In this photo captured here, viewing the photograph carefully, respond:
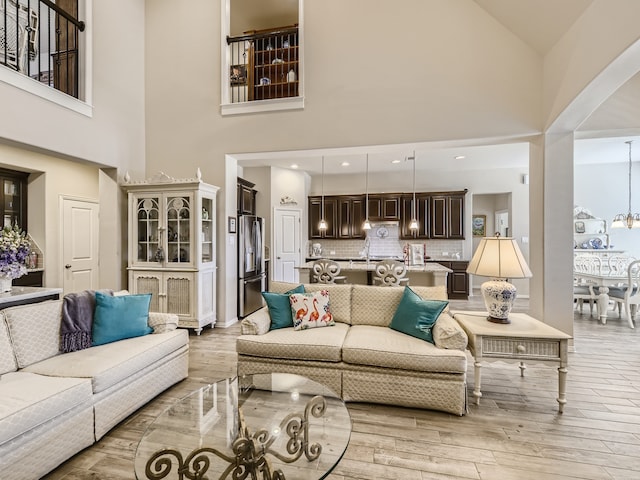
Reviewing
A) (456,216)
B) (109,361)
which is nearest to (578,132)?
(456,216)

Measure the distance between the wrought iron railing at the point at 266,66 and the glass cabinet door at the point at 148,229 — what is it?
2099 millimetres

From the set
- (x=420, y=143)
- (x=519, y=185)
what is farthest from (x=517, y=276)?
(x=519, y=185)

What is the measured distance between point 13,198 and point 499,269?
6.83 meters

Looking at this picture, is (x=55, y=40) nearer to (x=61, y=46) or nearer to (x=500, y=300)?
(x=61, y=46)

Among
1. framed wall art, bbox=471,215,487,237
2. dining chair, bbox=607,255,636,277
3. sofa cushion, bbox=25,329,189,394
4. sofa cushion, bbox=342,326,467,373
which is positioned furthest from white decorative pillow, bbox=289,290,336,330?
framed wall art, bbox=471,215,487,237

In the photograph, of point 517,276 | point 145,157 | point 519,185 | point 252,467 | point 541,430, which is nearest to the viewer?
point 252,467

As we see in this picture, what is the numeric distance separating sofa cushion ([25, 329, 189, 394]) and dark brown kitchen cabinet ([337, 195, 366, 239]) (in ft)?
18.2

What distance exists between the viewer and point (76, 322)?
96.1 inches

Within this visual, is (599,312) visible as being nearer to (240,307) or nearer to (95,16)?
(240,307)

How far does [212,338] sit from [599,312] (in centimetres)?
604

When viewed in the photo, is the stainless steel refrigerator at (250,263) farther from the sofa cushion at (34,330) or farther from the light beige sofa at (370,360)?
the sofa cushion at (34,330)

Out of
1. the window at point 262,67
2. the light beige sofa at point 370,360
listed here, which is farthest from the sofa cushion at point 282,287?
the window at point 262,67

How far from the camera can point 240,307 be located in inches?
204

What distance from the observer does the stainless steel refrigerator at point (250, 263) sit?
516cm
